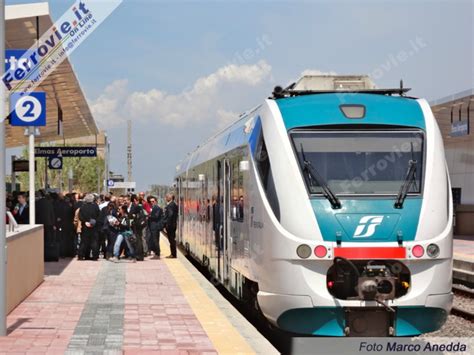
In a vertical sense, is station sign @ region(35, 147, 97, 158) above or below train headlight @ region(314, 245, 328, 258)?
above

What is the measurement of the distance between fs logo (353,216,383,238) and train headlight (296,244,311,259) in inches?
19.1

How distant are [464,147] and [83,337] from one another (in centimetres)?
2985

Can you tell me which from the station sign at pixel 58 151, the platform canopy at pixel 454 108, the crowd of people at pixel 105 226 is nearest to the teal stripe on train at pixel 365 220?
the crowd of people at pixel 105 226

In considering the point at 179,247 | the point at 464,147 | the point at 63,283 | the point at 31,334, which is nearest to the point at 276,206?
the point at 31,334

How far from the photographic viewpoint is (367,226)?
8.66 m

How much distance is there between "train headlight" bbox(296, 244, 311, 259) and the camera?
858 centimetres

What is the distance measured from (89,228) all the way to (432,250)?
1321 centimetres

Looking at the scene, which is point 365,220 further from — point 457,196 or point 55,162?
point 457,196

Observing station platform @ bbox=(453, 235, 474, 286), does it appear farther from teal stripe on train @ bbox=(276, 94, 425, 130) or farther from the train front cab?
the train front cab

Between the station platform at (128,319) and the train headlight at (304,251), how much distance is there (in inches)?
38.5

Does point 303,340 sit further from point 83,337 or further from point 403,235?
point 83,337

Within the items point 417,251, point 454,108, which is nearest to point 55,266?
point 417,251

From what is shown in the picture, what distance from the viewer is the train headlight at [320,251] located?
28.0 feet

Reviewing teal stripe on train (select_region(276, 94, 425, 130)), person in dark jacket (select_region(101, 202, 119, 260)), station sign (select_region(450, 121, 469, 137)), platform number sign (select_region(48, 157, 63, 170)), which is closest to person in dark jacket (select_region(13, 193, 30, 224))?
person in dark jacket (select_region(101, 202, 119, 260))
